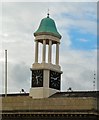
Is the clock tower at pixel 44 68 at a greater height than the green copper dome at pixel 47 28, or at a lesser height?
lesser

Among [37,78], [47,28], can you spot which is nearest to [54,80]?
[37,78]

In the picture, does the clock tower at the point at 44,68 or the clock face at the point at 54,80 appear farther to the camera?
the clock face at the point at 54,80

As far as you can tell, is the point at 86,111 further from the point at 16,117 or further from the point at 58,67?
the point at 58,67

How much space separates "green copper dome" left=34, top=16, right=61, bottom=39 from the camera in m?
36.2

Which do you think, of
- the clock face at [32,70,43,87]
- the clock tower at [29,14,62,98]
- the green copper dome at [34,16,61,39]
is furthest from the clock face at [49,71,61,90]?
the green copper dome at [34,16,61,39]

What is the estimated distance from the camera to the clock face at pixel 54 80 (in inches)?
1437

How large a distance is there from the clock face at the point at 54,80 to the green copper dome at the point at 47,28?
3.03 metres

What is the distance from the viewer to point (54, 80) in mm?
36812

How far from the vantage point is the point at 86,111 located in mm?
29562

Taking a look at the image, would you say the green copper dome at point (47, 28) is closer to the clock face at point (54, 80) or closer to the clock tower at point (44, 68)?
the clock tower at point (44, 68)

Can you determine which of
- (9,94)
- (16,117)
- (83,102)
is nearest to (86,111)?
(83,102)

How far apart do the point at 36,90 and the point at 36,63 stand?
2.11m

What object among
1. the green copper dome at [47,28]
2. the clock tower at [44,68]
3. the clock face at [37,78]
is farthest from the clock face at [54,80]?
the green copper dome at [47,28]

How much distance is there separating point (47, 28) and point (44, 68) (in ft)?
10.4
